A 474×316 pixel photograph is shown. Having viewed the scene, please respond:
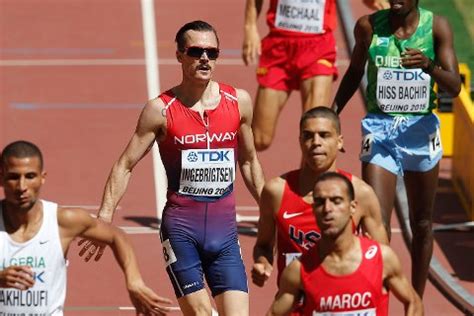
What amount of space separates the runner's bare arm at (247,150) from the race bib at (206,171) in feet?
0.54

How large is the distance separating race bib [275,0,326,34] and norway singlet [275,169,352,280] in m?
5.54

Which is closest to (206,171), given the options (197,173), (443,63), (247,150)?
(197,173)

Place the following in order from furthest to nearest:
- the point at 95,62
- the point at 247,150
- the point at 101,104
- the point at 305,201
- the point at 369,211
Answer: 1. the point at 95,62
2. the point at 101,104
3. the point at 247,150
4. the point at 369,211
5. the point at 305,201

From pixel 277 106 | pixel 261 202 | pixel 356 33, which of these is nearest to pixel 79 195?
pixel 277 106

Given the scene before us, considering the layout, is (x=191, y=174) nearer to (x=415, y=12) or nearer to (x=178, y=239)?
(x=178, y=239)

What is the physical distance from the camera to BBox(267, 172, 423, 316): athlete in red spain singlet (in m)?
9.67

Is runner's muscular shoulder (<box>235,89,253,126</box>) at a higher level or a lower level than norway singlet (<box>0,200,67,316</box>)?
higher

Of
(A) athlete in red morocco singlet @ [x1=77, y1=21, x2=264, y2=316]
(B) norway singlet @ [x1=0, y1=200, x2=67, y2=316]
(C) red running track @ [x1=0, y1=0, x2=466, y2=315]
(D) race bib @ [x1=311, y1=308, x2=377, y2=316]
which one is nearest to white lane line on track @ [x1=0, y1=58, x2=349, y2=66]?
(C) red running track @ [x1=0, y1=0, x2=466, y2=315]

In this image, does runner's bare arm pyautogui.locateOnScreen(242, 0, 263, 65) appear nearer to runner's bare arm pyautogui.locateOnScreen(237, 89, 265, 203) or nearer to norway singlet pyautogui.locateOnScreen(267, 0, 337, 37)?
norway singlet pyautogui.locateOnScreen(267, 0, 337, 37)

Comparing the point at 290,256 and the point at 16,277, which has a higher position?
the point at 16,277

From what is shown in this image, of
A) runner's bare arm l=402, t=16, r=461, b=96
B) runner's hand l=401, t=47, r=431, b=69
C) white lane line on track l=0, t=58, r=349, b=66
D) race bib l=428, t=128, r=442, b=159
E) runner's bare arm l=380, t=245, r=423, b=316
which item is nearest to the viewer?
runner's bare arm l=380, t=245, r=423, b=316

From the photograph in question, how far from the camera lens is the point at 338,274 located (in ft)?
31.9

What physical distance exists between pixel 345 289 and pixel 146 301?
43.9 inches

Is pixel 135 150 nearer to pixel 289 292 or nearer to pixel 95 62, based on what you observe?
pixel 289 292
